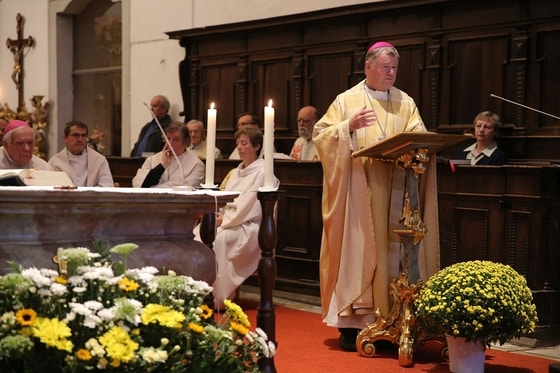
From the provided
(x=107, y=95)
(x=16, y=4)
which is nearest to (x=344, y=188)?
(x=107, y=95)

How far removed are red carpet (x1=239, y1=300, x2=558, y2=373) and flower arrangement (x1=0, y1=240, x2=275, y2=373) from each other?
94.6 inches

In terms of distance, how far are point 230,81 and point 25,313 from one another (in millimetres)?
8803

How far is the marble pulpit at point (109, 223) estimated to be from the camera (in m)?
3.13

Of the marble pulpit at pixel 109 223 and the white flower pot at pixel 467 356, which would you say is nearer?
the marble pulpit at pixel 109 223

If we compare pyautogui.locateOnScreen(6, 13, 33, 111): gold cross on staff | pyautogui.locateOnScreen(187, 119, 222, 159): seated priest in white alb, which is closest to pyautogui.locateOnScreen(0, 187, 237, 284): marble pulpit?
pyautogui.locateOnScreen(187, 119, 222, 159): seated priest in white alb

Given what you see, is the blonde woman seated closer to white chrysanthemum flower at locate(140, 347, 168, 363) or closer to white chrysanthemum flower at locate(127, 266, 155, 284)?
white chrysanthemum flower at locate(127, 266, 155, 284)

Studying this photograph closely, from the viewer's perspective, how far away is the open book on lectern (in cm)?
511

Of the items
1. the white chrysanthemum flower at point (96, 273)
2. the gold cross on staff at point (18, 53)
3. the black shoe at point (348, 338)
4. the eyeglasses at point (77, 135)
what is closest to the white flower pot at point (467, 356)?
the black shoe at point (348, 338)

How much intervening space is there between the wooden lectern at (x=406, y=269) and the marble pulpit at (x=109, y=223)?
6.29 ft

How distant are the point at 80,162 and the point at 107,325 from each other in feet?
17.1

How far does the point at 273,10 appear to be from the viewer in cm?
1074

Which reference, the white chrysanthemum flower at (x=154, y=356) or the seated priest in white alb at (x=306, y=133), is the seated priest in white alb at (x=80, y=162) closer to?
the seated priest in white alb at (x=306, y=133)

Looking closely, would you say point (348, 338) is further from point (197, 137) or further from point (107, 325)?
point (197, 137)

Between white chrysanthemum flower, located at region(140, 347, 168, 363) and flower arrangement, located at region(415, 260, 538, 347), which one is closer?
white chrysanthemum flower, located at region(140, 347, 168, 363)
